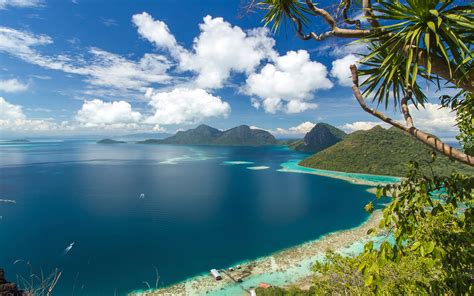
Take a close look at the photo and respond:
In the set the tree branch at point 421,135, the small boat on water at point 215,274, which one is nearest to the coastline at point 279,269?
the small boat on water at point 215,274

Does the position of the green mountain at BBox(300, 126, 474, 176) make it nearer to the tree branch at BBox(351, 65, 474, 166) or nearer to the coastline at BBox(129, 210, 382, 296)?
the coastline at BBox(129, 210, 382, 296)

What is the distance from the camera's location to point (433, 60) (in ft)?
8.86

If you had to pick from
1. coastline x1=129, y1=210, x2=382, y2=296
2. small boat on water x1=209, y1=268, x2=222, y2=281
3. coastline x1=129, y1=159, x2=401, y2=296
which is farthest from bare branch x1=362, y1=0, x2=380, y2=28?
small boat on water x1=209, y1=268, x2=222, y2=281

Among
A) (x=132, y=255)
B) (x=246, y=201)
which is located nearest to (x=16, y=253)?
(x=132, y=255)

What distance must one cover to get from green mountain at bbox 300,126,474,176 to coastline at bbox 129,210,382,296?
64.6m

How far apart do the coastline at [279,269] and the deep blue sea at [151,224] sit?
67.6 inches

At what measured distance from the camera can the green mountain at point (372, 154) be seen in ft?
302

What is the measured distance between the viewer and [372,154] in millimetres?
101000

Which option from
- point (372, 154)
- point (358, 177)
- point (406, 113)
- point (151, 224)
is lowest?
point (151, 224)

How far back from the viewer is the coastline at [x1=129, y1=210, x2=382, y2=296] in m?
23.2

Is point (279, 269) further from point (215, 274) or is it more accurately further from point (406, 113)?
point (406, 113)

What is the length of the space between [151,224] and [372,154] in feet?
302

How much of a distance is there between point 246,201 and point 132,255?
104ft

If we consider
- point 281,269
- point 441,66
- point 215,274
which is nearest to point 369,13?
point 441,66
